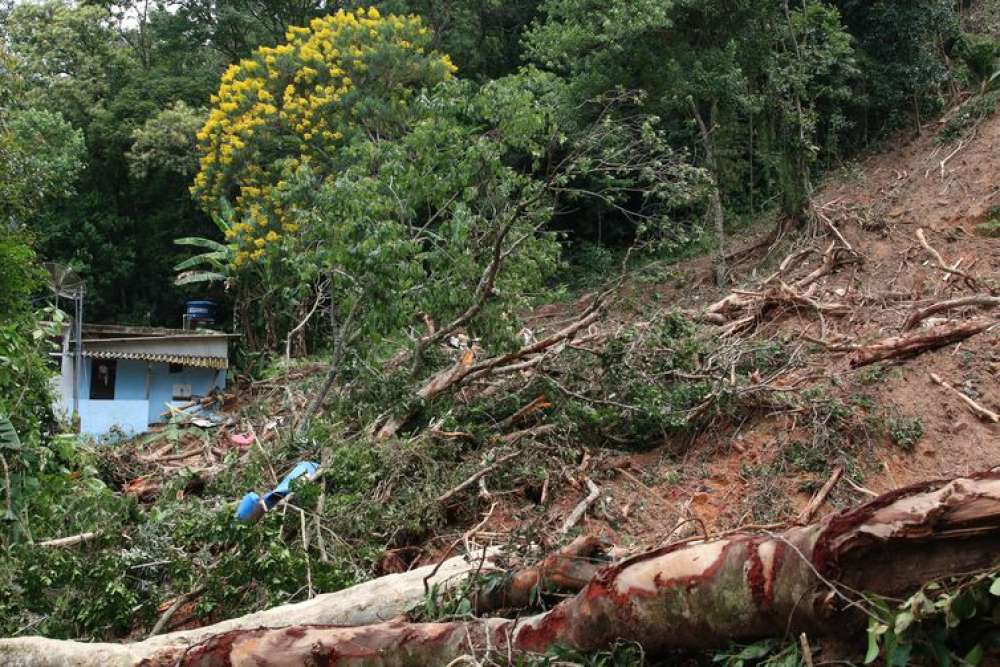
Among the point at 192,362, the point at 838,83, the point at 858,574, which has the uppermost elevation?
the point at 838,83

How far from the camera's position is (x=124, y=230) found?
2178 cm

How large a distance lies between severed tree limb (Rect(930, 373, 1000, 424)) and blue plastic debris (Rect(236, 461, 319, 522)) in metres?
4.59

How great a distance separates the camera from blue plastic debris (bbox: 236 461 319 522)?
5918mm

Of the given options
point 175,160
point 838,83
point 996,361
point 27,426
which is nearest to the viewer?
point 27,426

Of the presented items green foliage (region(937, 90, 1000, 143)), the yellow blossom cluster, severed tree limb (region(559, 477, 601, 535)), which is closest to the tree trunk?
green foliage (region(937, 90, 1000, 143))

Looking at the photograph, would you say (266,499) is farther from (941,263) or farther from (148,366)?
(148,366)

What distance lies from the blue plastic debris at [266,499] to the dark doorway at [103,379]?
1212 cm

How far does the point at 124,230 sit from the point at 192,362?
6.75m

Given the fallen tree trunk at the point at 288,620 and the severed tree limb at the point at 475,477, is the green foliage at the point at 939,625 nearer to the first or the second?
the fallen tree trunk at the point at 288,620

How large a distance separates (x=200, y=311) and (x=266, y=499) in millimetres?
14542

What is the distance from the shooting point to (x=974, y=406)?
21.5ft

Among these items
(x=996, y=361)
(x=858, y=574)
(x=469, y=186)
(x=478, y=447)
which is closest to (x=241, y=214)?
(x=469, y=186)

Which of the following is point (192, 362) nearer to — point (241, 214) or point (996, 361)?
point (241, 214)

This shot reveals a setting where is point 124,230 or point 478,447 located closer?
point 478,447
